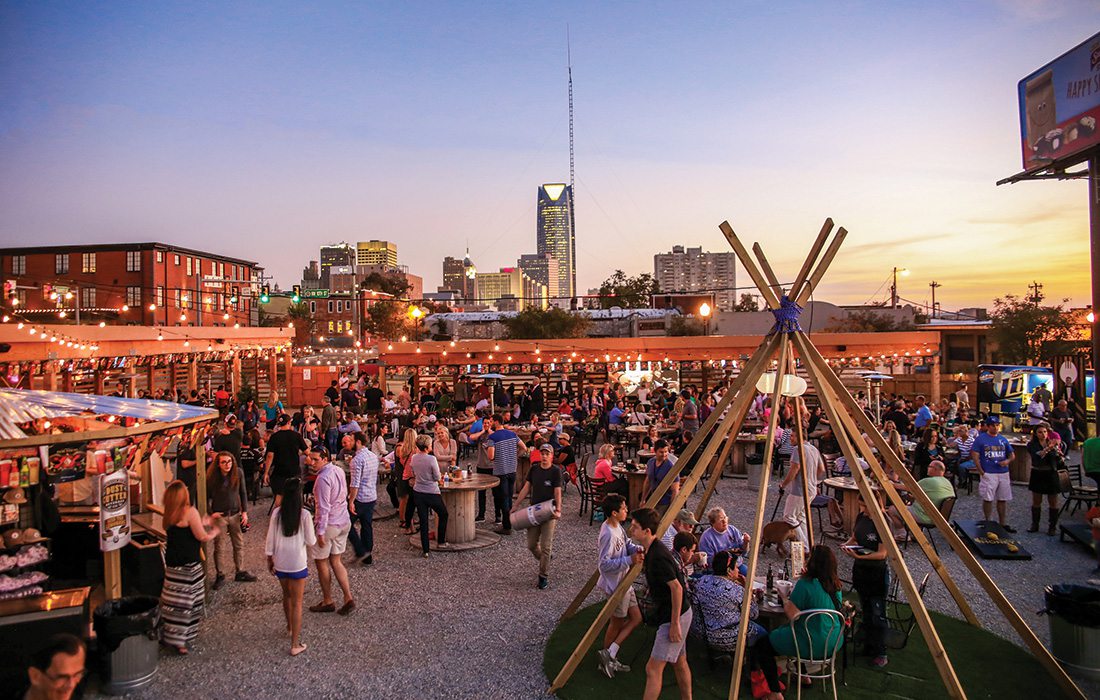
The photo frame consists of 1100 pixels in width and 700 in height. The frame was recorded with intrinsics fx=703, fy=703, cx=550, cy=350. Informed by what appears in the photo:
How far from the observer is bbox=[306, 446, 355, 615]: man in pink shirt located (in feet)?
24.5

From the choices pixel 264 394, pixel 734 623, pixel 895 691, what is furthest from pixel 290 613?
pixel 264 394

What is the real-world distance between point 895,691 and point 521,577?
4.40 m

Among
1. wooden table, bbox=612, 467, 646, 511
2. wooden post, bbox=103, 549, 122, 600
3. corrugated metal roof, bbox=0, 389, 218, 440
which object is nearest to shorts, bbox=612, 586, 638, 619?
wooden post, bbox=103, 549, 122, 600

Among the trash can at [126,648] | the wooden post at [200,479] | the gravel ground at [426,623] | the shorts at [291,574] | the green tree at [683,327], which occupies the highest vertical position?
the green tree at [683,327]

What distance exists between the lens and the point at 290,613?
6.84 meters

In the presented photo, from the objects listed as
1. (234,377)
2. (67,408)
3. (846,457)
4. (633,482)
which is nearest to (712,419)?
(846,457)

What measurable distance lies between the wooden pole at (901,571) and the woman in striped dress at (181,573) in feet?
20.7

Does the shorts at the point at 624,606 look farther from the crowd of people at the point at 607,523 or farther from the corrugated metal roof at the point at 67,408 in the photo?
the corrugated metal roof at the point at 67,408

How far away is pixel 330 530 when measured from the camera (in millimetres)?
7484

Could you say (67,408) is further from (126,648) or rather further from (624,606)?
(624,606)

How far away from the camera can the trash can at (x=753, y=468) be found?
1434 centimetres

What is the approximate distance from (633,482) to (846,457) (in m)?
6.05

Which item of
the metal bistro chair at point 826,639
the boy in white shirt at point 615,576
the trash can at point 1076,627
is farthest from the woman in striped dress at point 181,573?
the trash can at point 1076,627

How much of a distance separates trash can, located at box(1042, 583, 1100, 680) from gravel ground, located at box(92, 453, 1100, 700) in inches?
8.4
